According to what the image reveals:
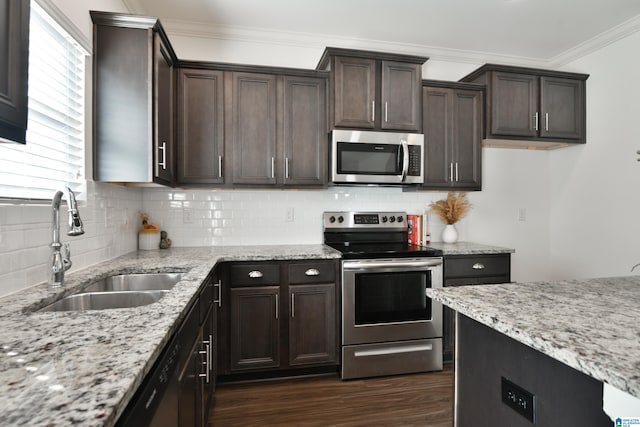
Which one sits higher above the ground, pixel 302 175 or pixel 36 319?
pixel 302 175

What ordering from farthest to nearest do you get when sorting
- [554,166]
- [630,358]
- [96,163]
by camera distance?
[554,166], [96,163], [630,358]

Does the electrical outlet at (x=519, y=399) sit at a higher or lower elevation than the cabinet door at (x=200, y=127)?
lower

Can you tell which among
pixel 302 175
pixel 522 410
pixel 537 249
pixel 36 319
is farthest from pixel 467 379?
pixel 537 249

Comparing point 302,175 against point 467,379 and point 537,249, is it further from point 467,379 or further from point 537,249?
point 537,249

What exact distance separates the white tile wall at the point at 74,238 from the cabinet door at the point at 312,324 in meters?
1.25

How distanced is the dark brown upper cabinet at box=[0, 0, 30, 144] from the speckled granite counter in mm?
521

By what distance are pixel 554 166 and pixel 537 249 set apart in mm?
885

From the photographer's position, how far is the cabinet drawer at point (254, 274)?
238cm

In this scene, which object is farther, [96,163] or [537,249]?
[537,249]

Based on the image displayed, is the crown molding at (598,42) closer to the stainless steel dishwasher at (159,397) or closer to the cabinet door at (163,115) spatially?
the cabinet door at (163,115)

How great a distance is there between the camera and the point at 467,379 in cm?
123

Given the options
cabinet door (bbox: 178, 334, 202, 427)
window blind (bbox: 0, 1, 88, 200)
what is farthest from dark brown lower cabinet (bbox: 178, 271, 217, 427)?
window blind (bbox: 0, 1, 88, 200)

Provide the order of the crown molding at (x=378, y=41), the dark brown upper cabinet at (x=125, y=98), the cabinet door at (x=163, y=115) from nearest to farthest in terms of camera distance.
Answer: the dark brown upper cabinet at (x=125, y=98) → the cabinet door at (x=163, y=115) → the crown molding at (x=378, y=41)

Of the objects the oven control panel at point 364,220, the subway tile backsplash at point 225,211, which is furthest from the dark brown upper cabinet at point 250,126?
the oven control panel at point 364,220
